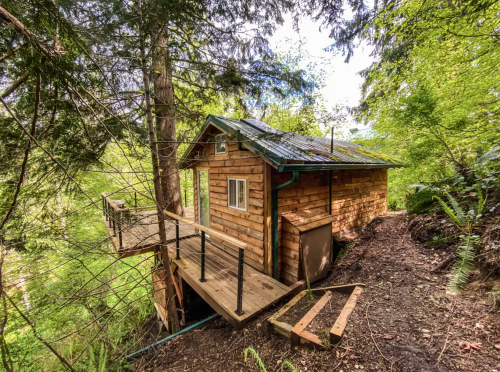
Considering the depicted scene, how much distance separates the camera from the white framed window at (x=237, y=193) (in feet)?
15.1

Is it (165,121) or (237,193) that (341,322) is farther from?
(165,121)

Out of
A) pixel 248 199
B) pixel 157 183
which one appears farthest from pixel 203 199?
pixel 157 183

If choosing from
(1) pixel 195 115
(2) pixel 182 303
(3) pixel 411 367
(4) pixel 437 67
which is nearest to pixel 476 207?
(3) pixel 411 367

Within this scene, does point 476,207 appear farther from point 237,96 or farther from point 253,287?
point 237,96

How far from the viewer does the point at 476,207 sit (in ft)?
10.9

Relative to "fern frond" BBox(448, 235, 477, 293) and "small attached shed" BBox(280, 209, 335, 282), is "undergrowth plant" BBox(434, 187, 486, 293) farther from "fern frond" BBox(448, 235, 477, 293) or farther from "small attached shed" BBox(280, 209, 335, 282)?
"small attached shed" BBox(280, 209, 335, 282)

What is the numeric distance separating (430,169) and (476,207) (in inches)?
99.2

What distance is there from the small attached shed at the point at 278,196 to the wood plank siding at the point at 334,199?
20 millimetres

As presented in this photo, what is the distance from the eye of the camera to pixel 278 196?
13.3 feet

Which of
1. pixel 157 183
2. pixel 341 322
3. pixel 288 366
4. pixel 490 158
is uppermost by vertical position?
pixel 490 158

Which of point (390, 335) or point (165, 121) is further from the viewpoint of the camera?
point (165, 121)

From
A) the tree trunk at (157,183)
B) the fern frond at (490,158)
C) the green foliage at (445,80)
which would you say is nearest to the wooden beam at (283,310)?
the tree trunk at (157,183)

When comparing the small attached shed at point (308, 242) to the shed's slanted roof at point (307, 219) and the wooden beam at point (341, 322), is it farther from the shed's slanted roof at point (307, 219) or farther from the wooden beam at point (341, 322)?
the wooden beam at point (341, 322)

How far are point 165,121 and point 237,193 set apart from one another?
8.75 ft
